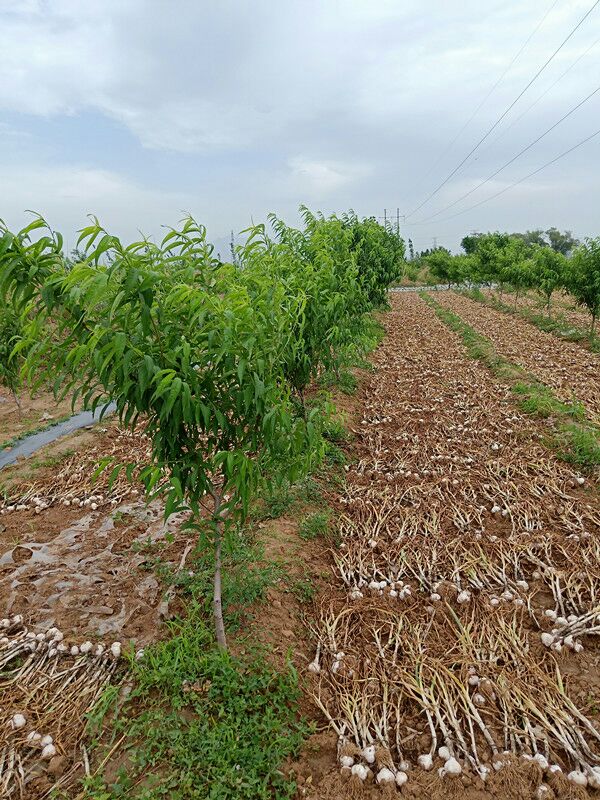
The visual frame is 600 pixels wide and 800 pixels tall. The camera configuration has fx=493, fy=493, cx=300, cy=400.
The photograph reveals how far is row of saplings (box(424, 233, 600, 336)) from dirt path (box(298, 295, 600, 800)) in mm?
10950

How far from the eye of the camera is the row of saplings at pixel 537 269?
15867 mm

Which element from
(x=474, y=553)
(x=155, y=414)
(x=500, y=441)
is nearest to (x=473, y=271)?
(x=500, y=441)

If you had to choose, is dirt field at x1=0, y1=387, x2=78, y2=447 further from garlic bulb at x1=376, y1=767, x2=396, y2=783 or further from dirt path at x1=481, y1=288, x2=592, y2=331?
dirt path at x1=481, y1=288, x2=592, y2=331

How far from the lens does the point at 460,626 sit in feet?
13.2

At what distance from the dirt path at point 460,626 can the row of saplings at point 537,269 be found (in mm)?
10950

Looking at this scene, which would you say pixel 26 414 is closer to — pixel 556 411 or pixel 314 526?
pixel 314 526

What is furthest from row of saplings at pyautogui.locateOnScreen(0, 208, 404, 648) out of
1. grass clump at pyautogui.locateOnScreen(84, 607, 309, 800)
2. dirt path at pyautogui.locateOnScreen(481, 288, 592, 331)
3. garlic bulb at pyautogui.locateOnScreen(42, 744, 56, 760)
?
dirt path at pyautogui.locateOnScreen(481, 288, 592, 331)

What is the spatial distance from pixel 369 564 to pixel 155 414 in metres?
2.85

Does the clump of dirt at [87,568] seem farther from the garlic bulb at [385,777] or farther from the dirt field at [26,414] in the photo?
the dirt field at [26,414]

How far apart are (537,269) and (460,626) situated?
2186cm

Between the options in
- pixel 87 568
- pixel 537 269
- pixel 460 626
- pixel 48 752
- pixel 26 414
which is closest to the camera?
pixel 48 752

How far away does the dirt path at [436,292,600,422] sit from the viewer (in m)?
9.66

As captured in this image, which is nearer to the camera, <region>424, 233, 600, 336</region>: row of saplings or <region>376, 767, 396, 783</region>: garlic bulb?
<region>376, 767, 396, 783</region>: garlic bulb

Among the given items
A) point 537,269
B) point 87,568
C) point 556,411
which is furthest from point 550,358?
point 87,568
